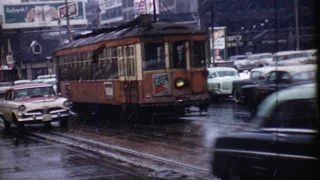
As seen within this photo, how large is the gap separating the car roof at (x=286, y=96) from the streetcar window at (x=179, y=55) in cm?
1045

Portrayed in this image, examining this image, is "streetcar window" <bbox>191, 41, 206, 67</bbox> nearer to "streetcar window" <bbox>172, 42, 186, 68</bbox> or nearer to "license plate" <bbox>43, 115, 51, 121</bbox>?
"streetcar window" <bbox>172, 42, 186, 68</bbox>

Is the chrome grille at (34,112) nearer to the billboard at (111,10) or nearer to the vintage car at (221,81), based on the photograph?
the vintage car at (221,81)

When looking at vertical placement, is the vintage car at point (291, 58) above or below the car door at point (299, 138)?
above

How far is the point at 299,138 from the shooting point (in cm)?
508

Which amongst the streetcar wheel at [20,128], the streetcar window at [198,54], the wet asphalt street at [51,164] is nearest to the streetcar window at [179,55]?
the streetcar window at [198,54]

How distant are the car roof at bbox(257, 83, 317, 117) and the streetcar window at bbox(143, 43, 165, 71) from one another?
10.3 meters

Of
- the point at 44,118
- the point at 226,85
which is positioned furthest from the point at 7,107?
the point at 226,85

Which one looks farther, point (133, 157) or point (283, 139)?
point (133, 157)

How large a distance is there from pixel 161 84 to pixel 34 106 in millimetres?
4081

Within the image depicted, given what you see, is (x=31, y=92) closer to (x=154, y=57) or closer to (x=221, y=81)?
(x=154, y=57)

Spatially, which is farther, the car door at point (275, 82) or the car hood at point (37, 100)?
the car hood at point (37, 100)

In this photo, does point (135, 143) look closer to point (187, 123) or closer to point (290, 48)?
point (187, 123)

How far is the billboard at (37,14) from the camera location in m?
41.9

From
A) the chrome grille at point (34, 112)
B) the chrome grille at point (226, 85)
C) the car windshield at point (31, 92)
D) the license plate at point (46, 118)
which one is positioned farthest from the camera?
the chrome grille at point (226, 85)
